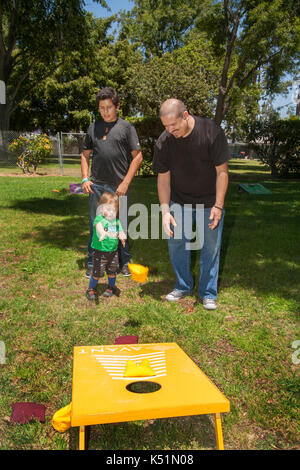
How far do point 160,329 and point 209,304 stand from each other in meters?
0.69

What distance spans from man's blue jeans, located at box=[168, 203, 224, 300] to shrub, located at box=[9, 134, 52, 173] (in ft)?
43.0

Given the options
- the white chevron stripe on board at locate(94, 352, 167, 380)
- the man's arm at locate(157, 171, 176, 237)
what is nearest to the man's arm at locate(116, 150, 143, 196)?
the man's arm at locate(157, 171, 176, 237)

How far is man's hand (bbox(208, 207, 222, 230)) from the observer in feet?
11.8

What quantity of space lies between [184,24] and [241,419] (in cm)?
4729

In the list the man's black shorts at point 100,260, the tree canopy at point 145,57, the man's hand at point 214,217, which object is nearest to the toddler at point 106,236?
the man's black shorts at point 100,260

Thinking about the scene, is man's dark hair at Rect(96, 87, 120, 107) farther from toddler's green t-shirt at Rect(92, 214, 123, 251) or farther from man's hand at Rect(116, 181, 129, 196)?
toddler's green t-shirt at Rect(92, 214, 123, 251)

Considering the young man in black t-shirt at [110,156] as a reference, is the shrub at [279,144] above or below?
above

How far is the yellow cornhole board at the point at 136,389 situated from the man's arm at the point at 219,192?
1.42 m

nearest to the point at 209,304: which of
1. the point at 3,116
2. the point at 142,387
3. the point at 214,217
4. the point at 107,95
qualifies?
the point at 214,217

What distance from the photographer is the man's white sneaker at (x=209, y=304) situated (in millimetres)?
3965

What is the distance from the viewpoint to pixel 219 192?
11.8ft

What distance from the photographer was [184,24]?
139 ft

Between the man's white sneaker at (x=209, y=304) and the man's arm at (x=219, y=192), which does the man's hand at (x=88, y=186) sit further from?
the man's white sneaker at (x=209, y=304)

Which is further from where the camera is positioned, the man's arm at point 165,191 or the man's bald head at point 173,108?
the man's arm at point 165,191
